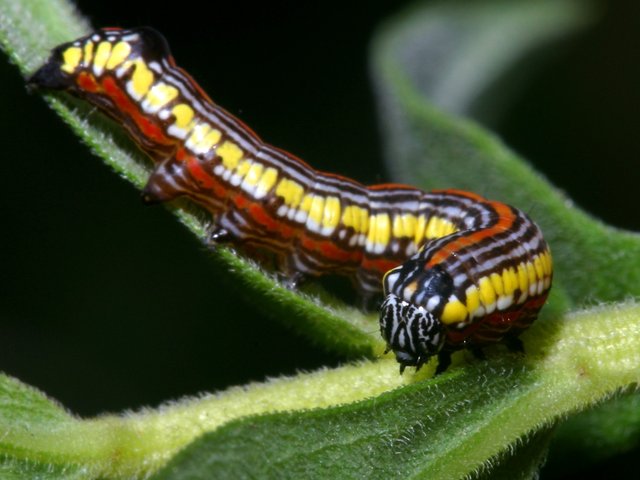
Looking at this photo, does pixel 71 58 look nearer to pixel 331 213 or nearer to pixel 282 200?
pixel 282 200

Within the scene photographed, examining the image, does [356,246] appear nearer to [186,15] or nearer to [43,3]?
[43,3]

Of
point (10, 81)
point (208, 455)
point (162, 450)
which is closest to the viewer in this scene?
point (208, 455)

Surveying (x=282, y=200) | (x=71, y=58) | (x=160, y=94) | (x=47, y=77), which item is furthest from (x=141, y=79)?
(x=282, y=200)

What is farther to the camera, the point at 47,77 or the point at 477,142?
the point at 477,142

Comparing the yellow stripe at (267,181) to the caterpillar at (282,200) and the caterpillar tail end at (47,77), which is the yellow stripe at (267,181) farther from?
the caterpillar tail end at (47,77)

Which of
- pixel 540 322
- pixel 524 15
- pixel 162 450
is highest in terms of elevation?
pixel 524 15

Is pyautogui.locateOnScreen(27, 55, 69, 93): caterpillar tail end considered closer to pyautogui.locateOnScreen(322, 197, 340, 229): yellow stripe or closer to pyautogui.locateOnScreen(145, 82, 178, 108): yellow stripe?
pyautogui.locateOnScreen(145, 82, 178, 108): yellow stripe

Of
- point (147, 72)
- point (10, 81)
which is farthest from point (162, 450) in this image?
point (10, 81)
